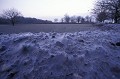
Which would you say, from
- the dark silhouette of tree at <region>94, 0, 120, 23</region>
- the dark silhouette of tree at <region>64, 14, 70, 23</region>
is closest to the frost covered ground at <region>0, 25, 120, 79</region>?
the dark silhouette of tree at <region>94, 0, 120, 23</region>

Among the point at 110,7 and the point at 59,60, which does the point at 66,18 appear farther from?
the point at 59,60

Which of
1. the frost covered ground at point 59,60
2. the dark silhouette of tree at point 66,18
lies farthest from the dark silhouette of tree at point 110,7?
the dark silhouette of tree at point 66,18

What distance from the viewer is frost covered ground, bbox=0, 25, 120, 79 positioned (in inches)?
95.7

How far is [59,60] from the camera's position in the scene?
2.76 metres

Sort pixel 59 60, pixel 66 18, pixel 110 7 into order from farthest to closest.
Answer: pixel 66 18 < pixel 110 7 < pixel 59 60

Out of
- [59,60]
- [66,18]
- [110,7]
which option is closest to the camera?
[59,60]

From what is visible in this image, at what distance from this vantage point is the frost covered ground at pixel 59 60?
7.98 ft

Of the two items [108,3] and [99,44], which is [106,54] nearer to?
[99,44]

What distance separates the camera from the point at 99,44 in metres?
3.65

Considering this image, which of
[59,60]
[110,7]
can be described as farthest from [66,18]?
[59,60]

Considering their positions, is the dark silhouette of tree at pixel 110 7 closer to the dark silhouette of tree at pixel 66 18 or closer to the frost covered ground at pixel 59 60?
the frost covered ground at pixel 59 60

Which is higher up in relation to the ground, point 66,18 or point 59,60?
point 66,18

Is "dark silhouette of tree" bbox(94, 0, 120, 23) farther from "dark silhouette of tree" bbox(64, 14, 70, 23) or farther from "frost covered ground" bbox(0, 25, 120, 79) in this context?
"dark silhouette of tree" bbox(64, 14, 70, 23)

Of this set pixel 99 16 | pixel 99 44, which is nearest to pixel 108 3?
pixel 99 16
